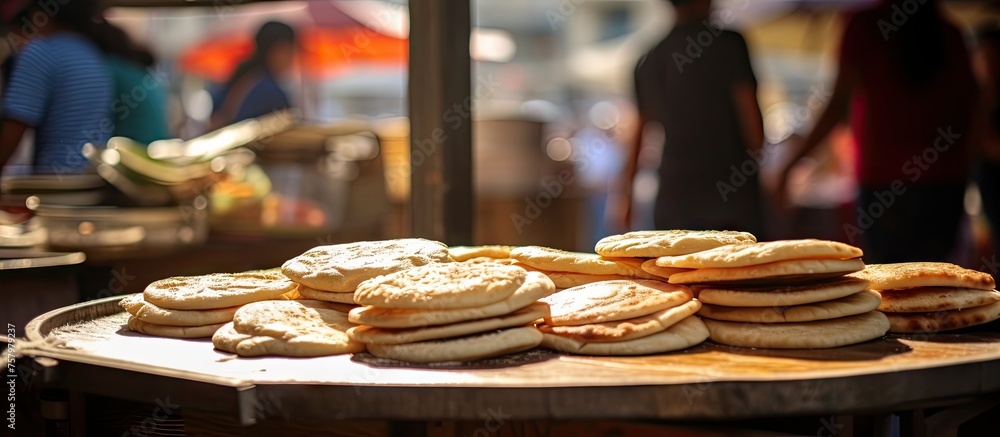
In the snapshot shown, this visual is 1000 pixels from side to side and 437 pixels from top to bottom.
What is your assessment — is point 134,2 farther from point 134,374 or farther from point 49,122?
point 134,374

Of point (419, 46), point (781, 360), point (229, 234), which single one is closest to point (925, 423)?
point (781, 360)

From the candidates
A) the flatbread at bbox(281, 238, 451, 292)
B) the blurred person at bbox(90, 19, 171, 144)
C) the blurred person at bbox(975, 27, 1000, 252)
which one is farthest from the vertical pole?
the blurred person at bbox(975, 27, 1000, 252)

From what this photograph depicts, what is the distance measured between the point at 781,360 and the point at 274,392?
94cm

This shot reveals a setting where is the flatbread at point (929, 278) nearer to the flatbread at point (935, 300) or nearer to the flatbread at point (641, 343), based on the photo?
the flatbread at point (935, 300)

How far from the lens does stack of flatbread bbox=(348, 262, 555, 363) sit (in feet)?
5.30

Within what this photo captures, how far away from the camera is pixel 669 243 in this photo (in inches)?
75.6

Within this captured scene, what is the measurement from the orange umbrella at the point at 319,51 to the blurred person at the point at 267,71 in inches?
39.2

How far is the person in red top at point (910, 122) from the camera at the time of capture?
14.3 ft

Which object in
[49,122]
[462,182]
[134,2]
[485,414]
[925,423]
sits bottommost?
[925,423]

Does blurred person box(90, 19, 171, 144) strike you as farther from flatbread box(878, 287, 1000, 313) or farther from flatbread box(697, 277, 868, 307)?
flatbread box(878, 287, 1000, 313)

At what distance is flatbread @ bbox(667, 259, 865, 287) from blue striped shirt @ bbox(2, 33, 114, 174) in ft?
12.3

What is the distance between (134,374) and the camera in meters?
1.51

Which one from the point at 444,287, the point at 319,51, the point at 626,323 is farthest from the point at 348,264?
the point at 319,51

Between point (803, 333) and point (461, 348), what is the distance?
27.5 inches
